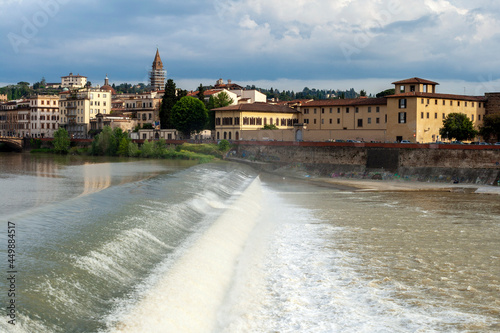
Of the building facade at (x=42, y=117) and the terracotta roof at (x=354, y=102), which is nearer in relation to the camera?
the terracotta roof at (x=354, y=102)

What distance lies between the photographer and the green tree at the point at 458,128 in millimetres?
59031

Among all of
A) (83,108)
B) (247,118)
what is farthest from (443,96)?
(83,108)

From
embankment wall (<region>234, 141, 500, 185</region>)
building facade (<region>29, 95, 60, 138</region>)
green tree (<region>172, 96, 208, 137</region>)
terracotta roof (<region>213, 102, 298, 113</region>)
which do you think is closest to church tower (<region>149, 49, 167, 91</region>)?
building facade (<region>29, 95, 60, 138</region>)

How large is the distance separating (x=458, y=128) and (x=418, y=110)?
4.84m

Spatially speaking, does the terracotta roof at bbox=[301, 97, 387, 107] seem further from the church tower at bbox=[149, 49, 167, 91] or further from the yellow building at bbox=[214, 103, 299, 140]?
the church tower at bbox=[149, 49, 167, 91]

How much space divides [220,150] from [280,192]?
115ft

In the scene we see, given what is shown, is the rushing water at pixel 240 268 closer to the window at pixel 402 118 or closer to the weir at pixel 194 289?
the weir at pixel 194 289

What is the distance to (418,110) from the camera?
201 ft

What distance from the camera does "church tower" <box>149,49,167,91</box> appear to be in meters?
183

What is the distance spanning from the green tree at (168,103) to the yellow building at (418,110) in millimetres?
38705

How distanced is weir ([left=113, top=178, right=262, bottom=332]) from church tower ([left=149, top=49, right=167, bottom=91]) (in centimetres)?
16947

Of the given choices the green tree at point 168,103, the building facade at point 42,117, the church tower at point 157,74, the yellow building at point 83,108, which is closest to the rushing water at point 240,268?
the green tree at point 168,103

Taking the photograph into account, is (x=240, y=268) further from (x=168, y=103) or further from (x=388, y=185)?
(x=168, y=103)

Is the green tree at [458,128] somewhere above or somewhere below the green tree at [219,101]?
below
